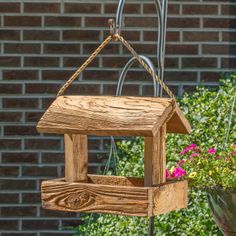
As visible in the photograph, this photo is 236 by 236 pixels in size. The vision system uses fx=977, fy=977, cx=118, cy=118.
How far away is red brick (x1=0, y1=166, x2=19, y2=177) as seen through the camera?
6.73 metres

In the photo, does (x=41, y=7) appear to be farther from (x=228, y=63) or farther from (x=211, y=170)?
(x=211, y=170)

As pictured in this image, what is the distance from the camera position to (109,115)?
11.8 feet

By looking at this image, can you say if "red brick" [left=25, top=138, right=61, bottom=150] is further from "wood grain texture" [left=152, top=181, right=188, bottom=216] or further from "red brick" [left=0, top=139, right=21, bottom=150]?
"wood grain texture" [left=152, top=181, right=188, bottom=216]

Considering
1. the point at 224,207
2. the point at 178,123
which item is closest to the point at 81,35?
the point at 224,207

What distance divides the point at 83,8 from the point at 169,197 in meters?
3.26

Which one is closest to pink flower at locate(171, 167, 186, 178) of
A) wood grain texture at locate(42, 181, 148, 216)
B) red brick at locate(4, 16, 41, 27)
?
wood grain texture at locate(42, 181, 148, 216)

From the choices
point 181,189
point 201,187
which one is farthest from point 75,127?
point 201,187

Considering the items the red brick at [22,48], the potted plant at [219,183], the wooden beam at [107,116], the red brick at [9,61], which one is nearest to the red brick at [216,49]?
the red brick at [22,48]

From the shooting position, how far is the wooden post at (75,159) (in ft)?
12.6

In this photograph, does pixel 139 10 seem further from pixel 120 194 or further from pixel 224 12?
pixel 120 194

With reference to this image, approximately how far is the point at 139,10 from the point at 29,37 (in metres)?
0.79

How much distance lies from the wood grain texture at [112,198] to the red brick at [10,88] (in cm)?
297

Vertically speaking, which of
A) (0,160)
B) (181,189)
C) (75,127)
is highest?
(75,127)

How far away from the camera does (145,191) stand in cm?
353
